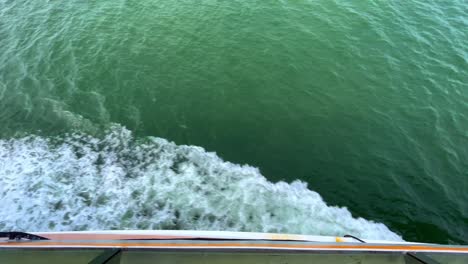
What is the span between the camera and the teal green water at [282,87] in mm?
11211

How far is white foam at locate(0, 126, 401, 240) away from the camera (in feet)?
32.8

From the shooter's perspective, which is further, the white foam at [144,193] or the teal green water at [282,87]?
the teal green water at [282,87]

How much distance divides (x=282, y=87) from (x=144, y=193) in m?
6.18

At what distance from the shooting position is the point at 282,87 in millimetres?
13883

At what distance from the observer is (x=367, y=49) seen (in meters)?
15.3

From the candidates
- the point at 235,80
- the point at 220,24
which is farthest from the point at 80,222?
the point at 220,24

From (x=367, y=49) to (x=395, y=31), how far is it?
1.88 meters

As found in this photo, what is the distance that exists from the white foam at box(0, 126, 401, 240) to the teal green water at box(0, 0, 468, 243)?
423mm

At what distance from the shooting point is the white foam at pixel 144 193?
32.8ft

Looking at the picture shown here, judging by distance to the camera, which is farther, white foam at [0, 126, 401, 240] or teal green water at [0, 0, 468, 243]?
teal green water at [0, 0, 468, 243]

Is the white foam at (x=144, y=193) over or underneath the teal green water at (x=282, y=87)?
underneath

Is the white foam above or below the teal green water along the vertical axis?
below

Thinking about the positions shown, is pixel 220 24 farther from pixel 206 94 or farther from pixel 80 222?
pixel 80 222

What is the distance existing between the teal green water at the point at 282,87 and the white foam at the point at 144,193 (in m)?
0.42
